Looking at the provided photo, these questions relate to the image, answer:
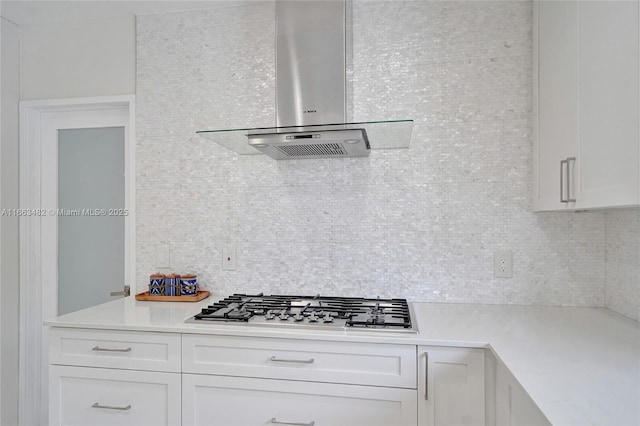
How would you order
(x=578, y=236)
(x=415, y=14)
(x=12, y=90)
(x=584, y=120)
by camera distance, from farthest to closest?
1. (x=12, y=90)
2. (x=415, y=14)
3. (x=578, y=236)
4. (x=584, y=120)

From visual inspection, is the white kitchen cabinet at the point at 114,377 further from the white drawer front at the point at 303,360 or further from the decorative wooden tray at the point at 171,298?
the decorative wooden tray at the point at 171,298

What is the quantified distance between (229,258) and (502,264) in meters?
1.43

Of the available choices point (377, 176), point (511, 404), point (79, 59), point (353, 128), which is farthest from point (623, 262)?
point (79, 59)

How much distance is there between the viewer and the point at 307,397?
4.66ft

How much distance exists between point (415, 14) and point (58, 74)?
2.12m

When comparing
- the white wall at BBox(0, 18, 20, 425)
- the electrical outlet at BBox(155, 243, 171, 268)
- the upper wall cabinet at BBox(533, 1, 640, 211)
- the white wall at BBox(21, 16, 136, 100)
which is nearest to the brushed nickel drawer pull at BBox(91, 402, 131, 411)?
Result: the electrical outlet at BBox(155, 243, 171, 268)

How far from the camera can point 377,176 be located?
1945 mm

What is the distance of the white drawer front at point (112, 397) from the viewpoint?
4.99 feet

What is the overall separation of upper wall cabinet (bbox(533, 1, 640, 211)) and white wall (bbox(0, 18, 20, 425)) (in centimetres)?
289

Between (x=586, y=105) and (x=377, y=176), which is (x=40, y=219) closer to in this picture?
(x=377, y=176)

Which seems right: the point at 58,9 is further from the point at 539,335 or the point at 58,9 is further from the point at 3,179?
the point at 539,335

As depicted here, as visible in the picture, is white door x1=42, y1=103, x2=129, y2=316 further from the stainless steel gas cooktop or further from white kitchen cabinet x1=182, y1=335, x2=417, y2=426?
white kitchen cabinet x1=182, y1=335, x2=417, y2=426

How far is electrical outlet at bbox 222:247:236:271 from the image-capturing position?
208 centimetres

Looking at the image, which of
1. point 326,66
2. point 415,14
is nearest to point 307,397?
point 326,66
